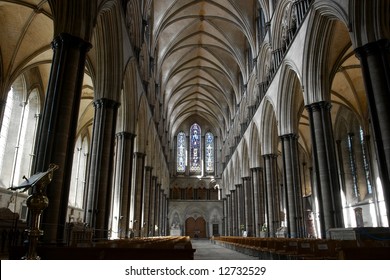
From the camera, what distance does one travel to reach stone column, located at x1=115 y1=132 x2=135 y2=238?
46.2 ft

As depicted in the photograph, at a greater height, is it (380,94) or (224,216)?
(380,94)

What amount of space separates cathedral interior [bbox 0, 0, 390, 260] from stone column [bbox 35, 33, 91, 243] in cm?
3

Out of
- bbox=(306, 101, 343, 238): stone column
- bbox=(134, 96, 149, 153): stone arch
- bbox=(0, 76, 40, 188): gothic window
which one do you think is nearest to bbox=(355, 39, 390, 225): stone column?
bbox=(306, 101, 343, 238): stone column

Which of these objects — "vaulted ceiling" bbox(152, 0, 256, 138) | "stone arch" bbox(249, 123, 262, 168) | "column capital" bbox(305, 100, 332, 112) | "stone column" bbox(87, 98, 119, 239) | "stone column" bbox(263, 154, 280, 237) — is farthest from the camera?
"stone arch" bbox(249, 123, 262, 168)

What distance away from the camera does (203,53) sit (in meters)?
28.4

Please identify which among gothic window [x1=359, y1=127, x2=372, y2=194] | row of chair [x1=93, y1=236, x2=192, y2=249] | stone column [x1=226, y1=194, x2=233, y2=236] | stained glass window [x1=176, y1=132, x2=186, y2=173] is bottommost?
row of chair [x1=93, y1=236, x2=192, y2=249]

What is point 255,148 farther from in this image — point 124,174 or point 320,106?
point 124,174

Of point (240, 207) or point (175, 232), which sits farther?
point (175, 232)

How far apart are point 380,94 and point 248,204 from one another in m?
17.7

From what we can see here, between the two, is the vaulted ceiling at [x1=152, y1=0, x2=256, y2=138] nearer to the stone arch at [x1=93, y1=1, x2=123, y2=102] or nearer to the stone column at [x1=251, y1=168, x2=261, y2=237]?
the stone column at [x1=251, y1=168, x2=261, y2=237]

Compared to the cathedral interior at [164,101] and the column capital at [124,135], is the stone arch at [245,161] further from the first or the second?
the column capital at [124,135]

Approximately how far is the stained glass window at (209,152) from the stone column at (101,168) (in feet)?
95.8

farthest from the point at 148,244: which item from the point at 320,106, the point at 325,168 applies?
the point at 320,106

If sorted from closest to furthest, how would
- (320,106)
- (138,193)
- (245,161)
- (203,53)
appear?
(320,106)
(138,193)
(245,161)
(203,53)
